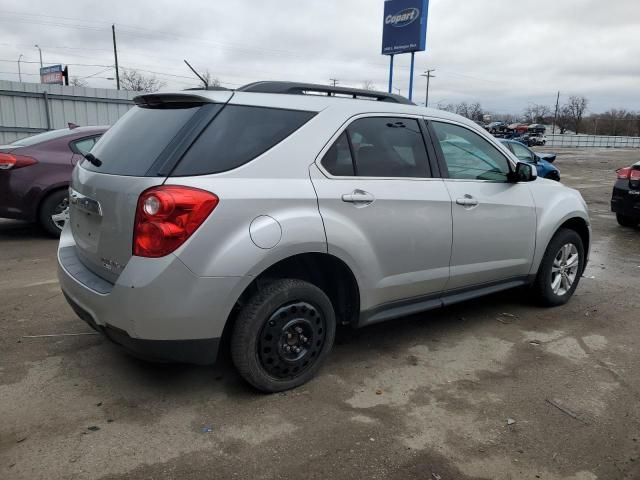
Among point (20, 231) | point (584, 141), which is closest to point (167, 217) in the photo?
point (20, 231)

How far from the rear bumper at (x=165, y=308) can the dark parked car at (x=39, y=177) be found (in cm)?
443

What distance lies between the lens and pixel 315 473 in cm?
252

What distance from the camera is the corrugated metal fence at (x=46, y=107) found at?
13422 mm

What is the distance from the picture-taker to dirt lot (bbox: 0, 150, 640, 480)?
2.59 metres

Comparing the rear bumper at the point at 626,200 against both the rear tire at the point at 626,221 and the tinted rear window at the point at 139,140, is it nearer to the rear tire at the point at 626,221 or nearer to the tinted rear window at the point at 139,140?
the rear tire at the point at 626,221

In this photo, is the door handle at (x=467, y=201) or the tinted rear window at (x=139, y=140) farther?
the door handle at (x=467, y=201)

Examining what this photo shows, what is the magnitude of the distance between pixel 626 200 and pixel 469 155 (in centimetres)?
634

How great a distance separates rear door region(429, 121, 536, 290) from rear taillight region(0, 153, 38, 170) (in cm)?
526

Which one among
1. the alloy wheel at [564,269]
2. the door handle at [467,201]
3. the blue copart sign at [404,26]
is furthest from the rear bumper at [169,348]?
the blue copart sign at [404,26]

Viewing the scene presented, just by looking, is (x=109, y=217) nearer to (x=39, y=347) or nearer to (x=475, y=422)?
(x=39, y=347)

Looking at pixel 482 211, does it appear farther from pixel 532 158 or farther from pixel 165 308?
pixel 532 158

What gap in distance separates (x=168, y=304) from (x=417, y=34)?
Answer: 18911 millimetres

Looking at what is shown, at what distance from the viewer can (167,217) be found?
8.71ft

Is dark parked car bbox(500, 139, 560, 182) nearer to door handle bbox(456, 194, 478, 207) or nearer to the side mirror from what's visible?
the side mirror
